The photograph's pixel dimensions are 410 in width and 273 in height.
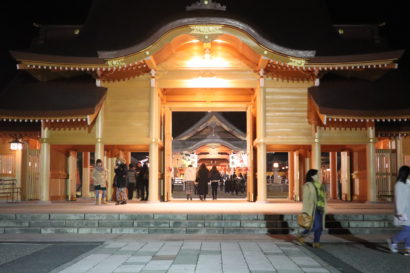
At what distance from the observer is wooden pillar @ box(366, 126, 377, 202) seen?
54.7ft

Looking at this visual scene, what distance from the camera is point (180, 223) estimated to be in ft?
39.3

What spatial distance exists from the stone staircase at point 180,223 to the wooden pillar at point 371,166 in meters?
4.60

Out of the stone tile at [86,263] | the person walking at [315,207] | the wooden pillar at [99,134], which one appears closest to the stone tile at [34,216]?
the stone tile at [86,263]

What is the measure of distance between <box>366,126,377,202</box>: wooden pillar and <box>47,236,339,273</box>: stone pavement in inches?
282

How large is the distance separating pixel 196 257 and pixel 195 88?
10.8 metres

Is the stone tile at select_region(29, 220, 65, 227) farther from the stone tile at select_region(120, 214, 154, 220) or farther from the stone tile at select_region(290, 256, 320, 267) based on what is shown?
the stone tile at select_region(290, 256, 320, 267)

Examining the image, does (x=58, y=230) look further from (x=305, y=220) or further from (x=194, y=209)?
(x=305, y=220)

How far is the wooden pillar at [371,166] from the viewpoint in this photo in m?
16.7

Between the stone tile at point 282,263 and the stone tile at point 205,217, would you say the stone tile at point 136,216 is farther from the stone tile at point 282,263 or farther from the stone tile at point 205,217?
the stone tile at point 282,263

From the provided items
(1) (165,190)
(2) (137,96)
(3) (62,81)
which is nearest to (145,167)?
(1) (165,190)

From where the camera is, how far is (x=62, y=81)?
18141 millimetres

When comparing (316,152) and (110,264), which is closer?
(110,264)

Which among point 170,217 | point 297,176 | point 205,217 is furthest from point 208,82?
point 170,217

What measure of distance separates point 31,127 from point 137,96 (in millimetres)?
4431
